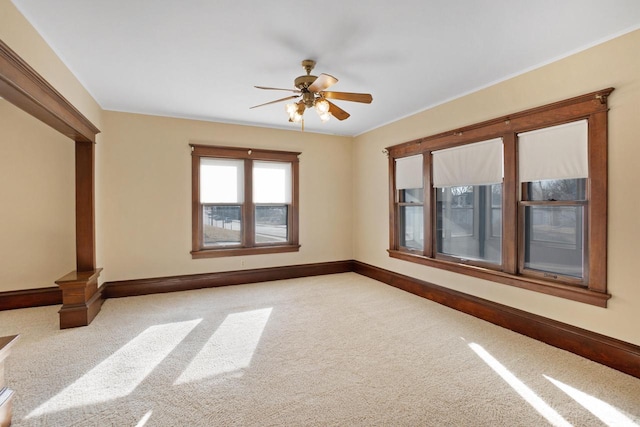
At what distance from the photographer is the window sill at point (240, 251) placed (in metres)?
5.21

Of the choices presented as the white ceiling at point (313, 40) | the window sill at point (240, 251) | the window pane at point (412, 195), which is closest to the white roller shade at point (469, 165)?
the window pane at point (412, 195)

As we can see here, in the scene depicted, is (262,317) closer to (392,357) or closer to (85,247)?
(392,357)

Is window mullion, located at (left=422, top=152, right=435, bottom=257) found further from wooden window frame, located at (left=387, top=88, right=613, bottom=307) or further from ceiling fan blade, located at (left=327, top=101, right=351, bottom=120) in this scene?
ceiling fan blade, located at (left=327, top=101, right=351, bottom=120)

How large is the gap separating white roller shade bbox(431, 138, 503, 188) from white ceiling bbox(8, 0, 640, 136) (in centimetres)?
74

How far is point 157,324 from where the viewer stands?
144 inches

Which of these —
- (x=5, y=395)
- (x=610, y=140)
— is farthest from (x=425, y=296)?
(x=5, y=395)

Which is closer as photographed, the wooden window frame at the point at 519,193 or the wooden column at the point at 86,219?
the wooden window frame at the point at 519,193

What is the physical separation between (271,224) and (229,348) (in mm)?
3062

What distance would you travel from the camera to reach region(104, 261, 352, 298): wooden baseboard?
15.5 feet

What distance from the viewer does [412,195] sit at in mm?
5125

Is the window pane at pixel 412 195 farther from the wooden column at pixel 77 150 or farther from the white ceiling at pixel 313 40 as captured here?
the wooden column at pixel 77 150

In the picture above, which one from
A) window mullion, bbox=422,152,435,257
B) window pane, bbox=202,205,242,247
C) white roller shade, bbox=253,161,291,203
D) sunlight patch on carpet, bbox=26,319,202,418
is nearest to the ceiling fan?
window mullion, bbox=422,152,435,257

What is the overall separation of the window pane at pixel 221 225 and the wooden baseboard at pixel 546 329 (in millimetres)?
3154

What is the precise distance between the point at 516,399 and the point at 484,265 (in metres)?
1.89
